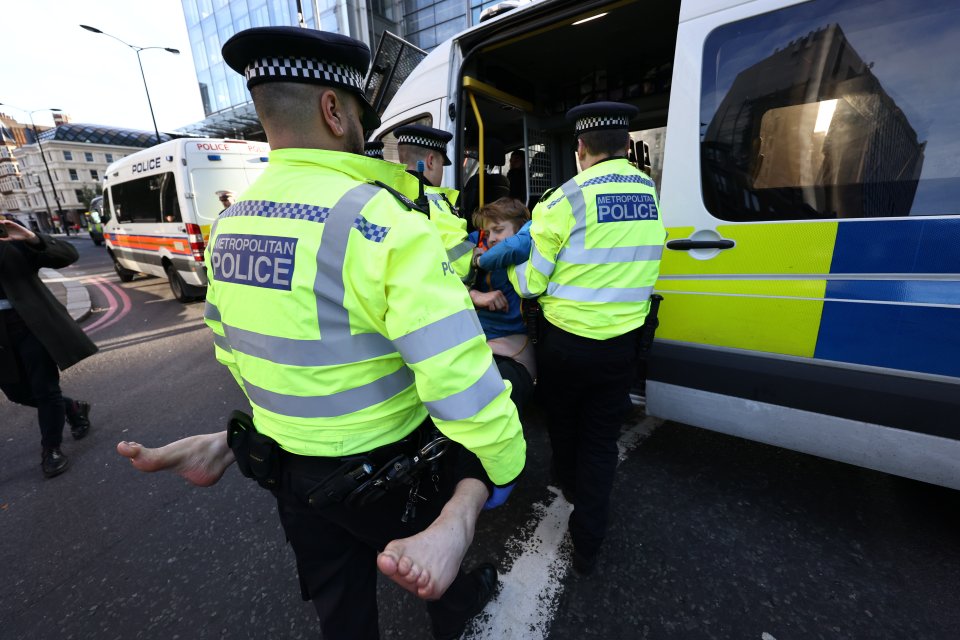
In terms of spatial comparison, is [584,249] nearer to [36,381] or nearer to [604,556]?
[604,556]

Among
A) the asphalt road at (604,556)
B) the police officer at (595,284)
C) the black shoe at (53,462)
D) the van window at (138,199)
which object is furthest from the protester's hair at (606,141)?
the van window at (138,199)

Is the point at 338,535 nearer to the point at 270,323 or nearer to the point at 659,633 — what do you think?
the point at 270,323

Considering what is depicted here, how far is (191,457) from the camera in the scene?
119cm

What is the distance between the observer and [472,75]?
335cm

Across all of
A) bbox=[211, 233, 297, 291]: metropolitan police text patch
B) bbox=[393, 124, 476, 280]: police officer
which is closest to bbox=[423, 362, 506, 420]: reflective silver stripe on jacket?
bbox=[211, 233, 297, 291]: metropolitan police text patch

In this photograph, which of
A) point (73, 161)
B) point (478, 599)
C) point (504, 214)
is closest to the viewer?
point (478, 599)

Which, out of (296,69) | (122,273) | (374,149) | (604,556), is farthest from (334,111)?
(122,273)

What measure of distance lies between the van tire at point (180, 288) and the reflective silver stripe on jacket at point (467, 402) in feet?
27.2

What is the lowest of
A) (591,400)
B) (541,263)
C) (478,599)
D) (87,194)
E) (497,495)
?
(478,599)

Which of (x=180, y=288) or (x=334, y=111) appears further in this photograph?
(x=180, y=288)

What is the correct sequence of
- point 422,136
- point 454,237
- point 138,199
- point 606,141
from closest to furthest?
point 606,141 → point 454,237 → point 422,136 → point 138,199

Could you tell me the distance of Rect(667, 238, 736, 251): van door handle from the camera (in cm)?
190

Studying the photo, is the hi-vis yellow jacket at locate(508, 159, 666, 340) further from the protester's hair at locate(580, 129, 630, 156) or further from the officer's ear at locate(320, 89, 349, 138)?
the officer's ear at locate(320, 89, 349, 138)

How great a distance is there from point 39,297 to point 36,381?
1.80ft
